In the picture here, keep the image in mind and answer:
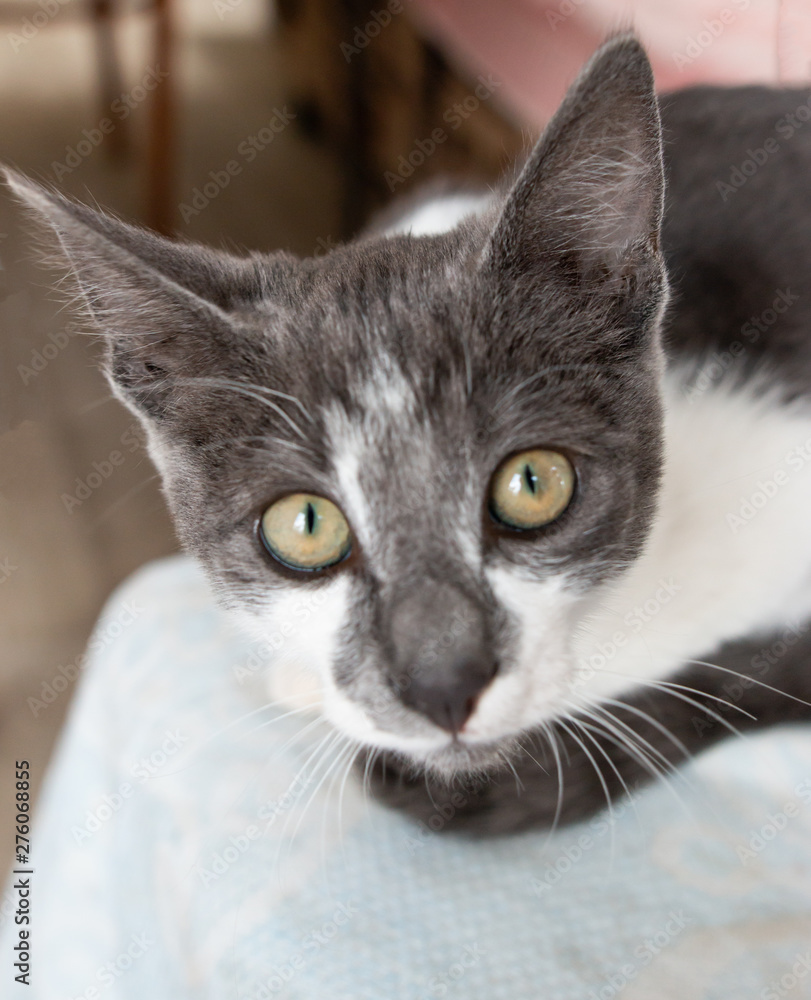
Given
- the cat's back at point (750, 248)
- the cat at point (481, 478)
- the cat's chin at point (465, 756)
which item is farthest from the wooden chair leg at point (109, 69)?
the cat's chin at point (465, 756)

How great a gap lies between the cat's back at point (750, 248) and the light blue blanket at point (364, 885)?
1.80 ft

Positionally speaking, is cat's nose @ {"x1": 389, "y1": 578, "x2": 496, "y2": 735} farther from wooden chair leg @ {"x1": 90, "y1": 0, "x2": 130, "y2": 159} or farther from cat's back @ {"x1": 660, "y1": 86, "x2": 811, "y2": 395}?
wooden chair leg @ {"x1": 90, "y1": 0, "x2": 130, "y2": 159}

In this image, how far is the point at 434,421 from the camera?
841mm

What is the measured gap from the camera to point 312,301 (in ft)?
3.12

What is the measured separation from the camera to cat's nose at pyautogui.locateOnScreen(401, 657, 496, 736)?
2.53 ft

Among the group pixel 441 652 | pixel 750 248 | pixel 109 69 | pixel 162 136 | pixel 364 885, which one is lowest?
pixel 364 885

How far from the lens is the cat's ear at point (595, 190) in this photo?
771mm

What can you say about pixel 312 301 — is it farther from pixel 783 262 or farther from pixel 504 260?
pixel 783 262

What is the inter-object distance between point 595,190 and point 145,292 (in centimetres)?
47

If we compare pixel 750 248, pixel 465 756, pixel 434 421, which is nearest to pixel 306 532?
pixel 434 421

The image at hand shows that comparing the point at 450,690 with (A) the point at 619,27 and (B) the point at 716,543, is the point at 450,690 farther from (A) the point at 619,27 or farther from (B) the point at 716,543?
(A) the point at 619,27

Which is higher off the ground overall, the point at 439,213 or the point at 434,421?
the point at 439,213

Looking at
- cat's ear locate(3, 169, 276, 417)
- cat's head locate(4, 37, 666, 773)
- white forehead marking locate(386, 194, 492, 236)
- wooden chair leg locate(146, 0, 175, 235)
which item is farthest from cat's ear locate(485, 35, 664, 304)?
wooden chair leg locate(146, 0, 175, 235)

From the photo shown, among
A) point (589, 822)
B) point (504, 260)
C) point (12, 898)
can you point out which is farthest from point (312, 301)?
point (12, 898)
